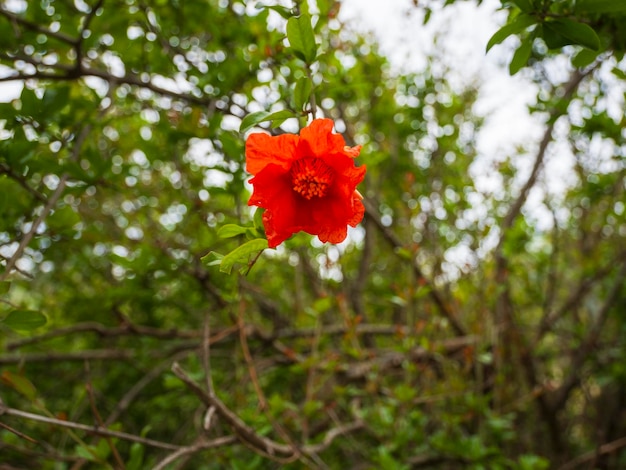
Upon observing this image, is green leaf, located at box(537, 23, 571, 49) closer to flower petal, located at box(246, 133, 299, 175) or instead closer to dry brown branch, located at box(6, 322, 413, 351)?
flower petal, located at box(246, 133, 299, 175)

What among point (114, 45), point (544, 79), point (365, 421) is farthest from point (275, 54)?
point (544, 79)

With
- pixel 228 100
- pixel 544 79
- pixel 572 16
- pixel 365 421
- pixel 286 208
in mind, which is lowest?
pixel 286 208

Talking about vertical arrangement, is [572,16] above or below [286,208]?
above

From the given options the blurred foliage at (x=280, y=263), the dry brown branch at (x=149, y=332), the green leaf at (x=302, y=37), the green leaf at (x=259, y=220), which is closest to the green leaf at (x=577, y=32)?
the blurred foliage at (x=280, y=263)

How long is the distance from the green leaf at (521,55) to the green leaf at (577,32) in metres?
0.07

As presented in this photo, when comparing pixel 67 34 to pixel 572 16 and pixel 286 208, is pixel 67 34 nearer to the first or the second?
pixel 286 208

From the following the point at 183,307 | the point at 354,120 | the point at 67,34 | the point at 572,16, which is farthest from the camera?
the point at 354,120

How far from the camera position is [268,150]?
0.80 metres

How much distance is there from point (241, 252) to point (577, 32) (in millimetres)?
669

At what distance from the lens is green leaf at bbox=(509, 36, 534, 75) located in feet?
3.19

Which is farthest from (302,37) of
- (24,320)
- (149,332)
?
(149,332)

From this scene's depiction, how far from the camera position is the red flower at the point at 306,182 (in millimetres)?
773

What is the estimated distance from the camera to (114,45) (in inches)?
65.8

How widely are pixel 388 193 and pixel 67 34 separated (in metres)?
2.02
